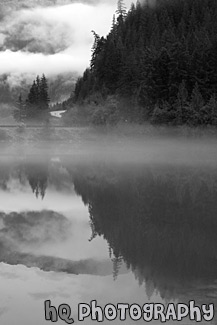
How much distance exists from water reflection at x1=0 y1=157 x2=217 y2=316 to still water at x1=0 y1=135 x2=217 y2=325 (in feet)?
0.10

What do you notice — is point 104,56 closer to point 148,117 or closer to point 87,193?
point 148,117

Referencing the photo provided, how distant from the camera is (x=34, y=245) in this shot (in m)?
16.1

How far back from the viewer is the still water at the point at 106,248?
11.1 m

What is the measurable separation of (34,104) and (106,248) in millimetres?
92692

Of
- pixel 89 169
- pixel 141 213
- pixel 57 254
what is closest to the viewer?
pixel 57 254

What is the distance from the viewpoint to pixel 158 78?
7981cm

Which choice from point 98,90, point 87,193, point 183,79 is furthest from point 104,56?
point 87,193

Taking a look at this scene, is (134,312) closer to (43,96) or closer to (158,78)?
(158,78)

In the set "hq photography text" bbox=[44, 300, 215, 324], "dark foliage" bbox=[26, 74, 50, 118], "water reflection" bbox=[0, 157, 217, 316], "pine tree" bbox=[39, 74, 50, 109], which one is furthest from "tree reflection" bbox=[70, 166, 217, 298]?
"pine tree" bbox=[39, 74, 50, 109]

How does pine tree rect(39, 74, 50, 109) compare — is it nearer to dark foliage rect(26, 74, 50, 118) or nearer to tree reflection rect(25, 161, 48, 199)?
dark foliage rect(26, 74, 50, 118)

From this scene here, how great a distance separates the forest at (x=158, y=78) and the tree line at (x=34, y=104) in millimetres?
9399

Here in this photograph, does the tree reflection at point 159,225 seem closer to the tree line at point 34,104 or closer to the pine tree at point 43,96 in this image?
the tree line at point 34,104

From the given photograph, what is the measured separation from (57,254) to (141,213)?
22.9 feet

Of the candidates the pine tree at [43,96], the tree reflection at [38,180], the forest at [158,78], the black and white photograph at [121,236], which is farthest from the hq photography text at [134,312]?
the pine tree at [43,96]
